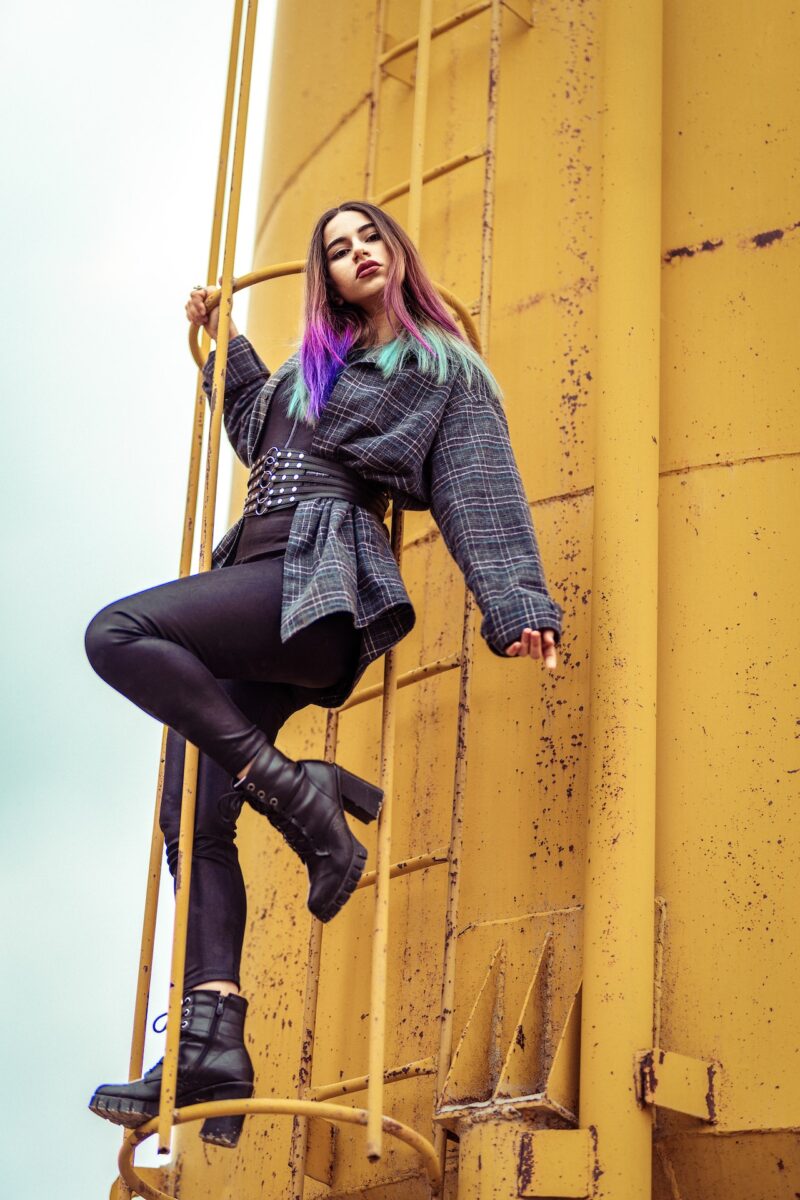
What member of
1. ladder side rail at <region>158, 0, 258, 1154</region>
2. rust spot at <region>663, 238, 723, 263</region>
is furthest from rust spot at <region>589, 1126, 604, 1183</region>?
rust spot at <region>663, 238, 723, 263</region>

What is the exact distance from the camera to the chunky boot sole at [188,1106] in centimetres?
384

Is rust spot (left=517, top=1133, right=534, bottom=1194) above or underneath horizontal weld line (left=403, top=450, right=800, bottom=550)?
underneath

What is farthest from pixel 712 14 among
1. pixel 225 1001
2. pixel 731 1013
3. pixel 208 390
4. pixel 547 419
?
pixel 225 1001

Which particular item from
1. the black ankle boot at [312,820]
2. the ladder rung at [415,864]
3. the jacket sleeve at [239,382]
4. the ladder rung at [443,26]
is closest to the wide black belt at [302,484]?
the jacket sleeve at [239,382]

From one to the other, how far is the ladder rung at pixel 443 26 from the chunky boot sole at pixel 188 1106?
3434mm

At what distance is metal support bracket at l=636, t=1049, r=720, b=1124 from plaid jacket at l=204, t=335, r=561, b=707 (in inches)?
41.5

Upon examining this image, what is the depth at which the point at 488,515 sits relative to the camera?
4266mm

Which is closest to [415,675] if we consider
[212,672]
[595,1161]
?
[212,672]

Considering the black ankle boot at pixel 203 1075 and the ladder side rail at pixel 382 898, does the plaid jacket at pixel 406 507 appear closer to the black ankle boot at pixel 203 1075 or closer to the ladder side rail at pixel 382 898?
the ladder side rail at pixel 382 898

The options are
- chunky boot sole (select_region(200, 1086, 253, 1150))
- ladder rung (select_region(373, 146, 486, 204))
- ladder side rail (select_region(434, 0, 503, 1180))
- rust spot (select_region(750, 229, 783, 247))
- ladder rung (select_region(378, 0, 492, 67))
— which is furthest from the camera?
ladder rung (select_region(378, 0, 492, 67))

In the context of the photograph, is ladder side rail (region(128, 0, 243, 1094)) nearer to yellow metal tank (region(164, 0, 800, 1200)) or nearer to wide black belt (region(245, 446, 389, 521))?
wide black belt (region(245, 446, 389, 521))

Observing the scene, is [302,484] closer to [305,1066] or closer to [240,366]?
[240,366]

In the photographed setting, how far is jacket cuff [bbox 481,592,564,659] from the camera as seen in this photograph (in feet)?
13.2

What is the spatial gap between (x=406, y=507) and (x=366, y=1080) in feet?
4.71
